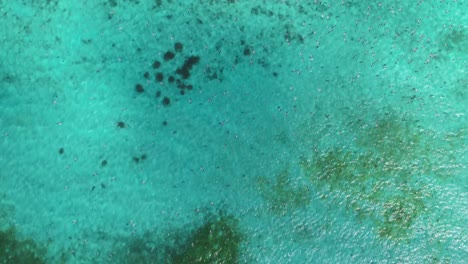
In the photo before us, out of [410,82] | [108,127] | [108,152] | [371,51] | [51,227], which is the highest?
[371,51]

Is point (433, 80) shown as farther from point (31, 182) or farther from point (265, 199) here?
point (31, 182)

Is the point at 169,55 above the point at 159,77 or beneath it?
above

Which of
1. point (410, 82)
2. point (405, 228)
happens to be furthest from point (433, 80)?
point (405, 228)

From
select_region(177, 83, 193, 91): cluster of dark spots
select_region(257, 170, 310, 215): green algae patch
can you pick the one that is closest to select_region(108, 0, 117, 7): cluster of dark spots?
select_region(177, 83, 193, 91): cluster of dark spots

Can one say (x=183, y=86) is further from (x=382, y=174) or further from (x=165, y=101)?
(x=382, y=174)

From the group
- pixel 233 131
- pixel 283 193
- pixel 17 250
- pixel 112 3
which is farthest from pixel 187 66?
pixel 17 250

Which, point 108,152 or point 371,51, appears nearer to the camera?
point 108,152
